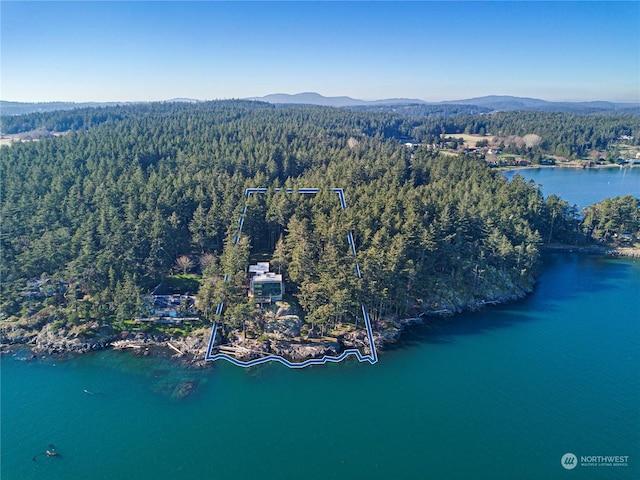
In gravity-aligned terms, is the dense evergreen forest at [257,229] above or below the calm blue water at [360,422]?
above

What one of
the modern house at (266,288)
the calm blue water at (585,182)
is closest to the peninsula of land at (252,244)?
the modern house at (266,288)

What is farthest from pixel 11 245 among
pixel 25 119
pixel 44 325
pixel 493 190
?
pixel 25 119

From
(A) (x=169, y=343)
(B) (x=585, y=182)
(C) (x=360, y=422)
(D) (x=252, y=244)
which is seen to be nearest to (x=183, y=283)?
(A) (x=169, y=343)

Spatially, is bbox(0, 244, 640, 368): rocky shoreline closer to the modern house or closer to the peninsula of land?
the peninsula of land

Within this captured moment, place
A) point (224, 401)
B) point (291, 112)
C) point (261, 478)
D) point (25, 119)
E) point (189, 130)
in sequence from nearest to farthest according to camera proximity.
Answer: point (261, 478) → point (224, 401) → point (189, 130) → point (25, 119) → point (291, 112)

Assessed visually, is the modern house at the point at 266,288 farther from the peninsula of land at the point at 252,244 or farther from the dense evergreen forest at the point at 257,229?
the dense evergreen forest at the point at 257,229

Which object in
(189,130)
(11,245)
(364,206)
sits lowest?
(11,245)

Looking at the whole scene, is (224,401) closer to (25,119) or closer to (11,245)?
(11,245)
